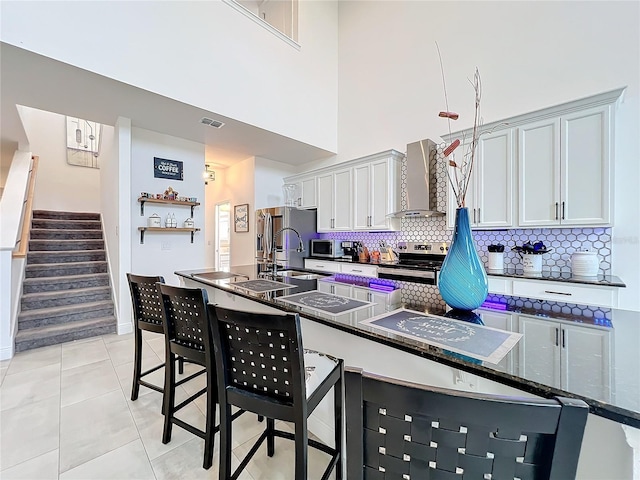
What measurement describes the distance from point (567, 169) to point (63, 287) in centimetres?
621

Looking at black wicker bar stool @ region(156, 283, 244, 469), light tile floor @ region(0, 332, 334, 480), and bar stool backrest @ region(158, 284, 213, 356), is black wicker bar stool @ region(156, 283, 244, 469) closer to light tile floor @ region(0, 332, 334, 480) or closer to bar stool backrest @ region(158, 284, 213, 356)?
bar stool backrest @ region(158, 284, 213, 356)

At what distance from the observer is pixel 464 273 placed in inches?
49.3

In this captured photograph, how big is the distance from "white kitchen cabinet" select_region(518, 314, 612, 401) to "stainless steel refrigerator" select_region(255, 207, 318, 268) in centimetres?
374

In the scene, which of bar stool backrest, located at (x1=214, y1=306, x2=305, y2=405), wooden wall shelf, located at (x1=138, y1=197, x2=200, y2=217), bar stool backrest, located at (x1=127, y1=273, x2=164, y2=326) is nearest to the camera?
bar stool backrest, located at (x1=214, y1=306, x2=305, y2=405)

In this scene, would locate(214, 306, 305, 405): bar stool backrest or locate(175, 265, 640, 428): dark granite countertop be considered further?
locate(214, 306, 305, 405): bar stool backrest

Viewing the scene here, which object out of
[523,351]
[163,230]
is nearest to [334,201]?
[163,230]

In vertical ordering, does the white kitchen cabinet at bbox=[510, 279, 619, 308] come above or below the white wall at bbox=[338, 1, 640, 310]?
below

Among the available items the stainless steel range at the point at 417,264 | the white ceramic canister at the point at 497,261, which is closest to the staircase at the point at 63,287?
the stainless steel range at the point at 417,264

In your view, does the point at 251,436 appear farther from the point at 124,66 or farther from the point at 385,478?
the point at 124,66

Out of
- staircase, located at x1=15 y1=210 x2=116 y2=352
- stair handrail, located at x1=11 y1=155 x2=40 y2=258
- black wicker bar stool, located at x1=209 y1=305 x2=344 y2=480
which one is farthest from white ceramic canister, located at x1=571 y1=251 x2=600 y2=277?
stair handrail, located at x1=11 y1=155 x2=40 y2=258

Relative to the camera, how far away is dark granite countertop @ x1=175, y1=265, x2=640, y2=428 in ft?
2.12

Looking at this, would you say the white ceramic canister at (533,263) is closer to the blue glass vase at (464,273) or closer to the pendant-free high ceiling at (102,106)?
the blue glass vase at (464,273)

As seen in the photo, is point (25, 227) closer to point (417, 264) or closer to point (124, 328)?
point (124, 328)

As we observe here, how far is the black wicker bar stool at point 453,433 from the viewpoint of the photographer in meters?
0.45
